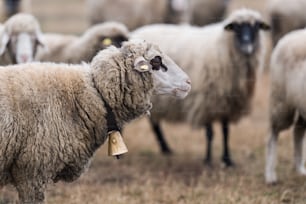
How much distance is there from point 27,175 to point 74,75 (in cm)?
76

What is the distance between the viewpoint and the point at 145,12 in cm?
1075

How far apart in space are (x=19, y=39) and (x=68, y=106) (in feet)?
7.35

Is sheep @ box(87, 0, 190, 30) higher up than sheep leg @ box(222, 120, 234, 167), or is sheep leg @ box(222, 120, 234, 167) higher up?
sheep @ box(87, 0, 190, 30)

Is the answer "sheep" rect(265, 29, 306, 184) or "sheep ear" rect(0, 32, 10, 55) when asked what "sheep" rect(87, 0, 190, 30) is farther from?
"sheep ear" rect(0, 32, 10, 55)

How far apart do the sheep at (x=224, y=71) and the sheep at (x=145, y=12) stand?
9.57 ft

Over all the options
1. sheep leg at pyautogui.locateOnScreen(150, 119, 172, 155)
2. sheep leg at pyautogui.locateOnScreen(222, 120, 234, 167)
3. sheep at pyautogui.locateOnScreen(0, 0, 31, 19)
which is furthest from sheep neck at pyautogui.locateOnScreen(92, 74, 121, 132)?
sheep at pyautogui.locateOnScreen(0, 0, 31, 19)

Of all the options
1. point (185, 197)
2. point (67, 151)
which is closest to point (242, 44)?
point (185, 197)

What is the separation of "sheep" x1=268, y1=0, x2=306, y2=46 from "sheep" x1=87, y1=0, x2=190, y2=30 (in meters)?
1.35

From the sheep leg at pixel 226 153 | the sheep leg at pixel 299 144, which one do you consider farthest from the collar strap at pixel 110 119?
the sheep leg at pixel 226 153

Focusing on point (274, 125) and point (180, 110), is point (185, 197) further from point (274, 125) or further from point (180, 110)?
point (180, 110)

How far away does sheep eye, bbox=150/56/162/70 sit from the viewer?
188 inches

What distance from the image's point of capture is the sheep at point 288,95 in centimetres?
616

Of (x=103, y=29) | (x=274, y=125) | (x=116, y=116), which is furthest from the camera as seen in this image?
(x=103, y=29)

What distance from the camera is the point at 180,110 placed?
25.5 feet
